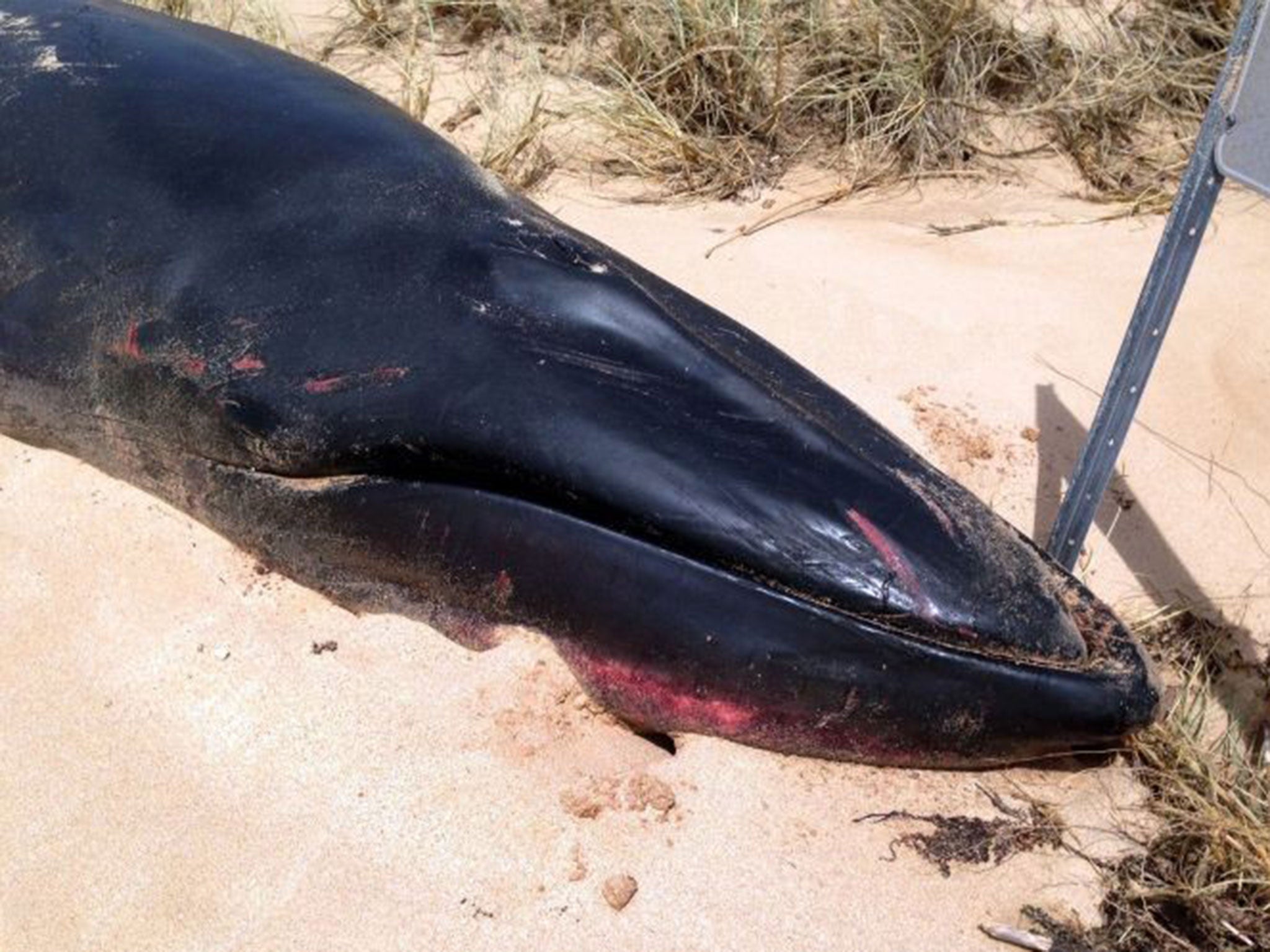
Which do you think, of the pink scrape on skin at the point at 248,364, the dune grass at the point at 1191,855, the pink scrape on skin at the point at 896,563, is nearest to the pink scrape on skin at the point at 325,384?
the pink scrape on skin at the point at 248,364

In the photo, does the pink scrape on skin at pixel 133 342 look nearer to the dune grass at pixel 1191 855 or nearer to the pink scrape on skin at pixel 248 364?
the pink scrape on skin at pixel 248 364

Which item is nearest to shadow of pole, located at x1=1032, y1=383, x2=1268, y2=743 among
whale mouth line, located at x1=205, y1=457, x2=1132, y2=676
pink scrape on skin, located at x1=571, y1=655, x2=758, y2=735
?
whale mouth line, located at x1=205, y1=457, x2=1132, y2=676

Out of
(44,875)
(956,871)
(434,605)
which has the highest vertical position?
(434,605)

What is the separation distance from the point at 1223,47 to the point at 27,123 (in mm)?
3955

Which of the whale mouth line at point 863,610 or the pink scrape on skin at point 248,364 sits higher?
the pink scrape on skin at point 248,364

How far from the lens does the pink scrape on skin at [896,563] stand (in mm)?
2104

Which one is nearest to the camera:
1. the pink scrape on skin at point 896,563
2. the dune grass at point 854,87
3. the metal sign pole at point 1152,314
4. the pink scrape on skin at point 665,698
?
the pink scrape on skin at point 896,563

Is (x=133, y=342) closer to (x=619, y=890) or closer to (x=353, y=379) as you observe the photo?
(x=353, y=379)

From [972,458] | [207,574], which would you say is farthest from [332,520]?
[972,458]

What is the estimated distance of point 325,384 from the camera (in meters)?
2.31

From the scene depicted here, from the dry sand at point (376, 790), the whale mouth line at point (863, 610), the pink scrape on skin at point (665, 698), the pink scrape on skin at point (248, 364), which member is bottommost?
the dry sand at point (376, 790)

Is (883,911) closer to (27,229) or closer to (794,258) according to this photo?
(27,229)

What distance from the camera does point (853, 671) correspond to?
2.14 m

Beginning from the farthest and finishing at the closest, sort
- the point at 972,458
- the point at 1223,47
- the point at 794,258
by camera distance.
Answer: the point at 1223,47 → the point at 794,258 → the point at 972,458
